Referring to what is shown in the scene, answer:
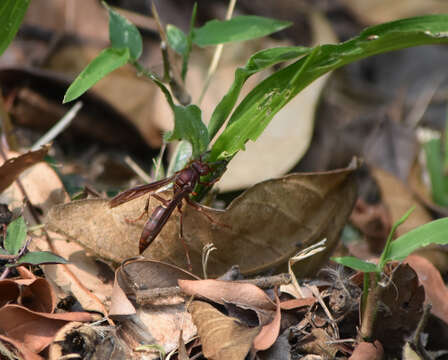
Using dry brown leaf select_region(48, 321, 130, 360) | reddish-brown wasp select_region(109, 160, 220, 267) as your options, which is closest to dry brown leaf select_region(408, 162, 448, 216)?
reddish-brown wasp select_region(109, 160, 220, 267)

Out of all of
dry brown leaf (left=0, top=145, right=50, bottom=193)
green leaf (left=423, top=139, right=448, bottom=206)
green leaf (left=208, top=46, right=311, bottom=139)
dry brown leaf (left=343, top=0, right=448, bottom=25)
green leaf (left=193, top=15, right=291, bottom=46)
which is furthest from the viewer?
dry brown leaf (left=343, top=0, right=448, bottom=25)

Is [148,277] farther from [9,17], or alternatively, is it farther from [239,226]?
[9,17]

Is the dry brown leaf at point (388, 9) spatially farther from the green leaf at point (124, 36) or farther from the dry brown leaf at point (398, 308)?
the dry brown leaf at point (398, 308)

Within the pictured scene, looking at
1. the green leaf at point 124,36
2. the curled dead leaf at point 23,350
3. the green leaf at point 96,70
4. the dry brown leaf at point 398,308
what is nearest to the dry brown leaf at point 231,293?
the dry brown leaf at point 398,308

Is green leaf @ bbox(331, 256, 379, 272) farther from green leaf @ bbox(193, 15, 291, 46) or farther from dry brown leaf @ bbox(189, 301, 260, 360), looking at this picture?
green leaf @ bbox(193, 15, 291, 46)

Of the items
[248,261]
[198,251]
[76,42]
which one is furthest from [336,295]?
[76,42]

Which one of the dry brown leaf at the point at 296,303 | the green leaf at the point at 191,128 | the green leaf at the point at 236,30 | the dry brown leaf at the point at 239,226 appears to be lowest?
the dry brown leaf at the point at 296,303
